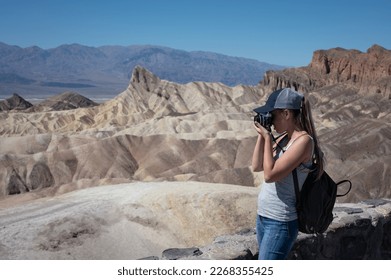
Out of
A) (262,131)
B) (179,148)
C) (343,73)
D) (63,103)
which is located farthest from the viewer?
(63,103)

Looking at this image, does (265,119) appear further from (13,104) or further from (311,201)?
(13,104)

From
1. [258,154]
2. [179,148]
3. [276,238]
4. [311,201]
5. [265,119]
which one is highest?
[265,119]

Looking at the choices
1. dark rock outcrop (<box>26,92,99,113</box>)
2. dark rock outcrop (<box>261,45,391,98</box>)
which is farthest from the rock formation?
Answer: dark rock outcrop (<box>26,92,99,113</box>)

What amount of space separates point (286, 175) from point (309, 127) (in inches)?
19.9

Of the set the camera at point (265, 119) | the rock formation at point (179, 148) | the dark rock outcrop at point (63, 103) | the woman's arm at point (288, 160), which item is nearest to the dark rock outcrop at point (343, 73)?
the rock formation at point (179, 148)

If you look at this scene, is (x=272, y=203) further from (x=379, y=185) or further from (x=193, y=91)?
(x=193, y=91)

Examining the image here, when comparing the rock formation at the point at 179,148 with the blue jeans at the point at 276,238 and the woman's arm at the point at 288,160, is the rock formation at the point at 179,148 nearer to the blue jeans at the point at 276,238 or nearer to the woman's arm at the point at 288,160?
the blue jeans at the point at 276,238

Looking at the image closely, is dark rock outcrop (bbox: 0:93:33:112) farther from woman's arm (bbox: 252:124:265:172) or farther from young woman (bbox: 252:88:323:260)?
young woman (bbox: 252:88:323:260)

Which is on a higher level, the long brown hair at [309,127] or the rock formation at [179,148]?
the long brown hair at [309,127]

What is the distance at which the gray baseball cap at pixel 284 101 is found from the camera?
14.4 feet

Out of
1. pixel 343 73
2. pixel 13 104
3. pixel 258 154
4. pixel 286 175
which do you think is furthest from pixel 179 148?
pixel 13 104

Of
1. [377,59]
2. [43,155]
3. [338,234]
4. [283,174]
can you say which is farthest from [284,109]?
[377,59]

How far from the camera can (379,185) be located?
33812 mm

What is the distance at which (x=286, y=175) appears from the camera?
423 cm
